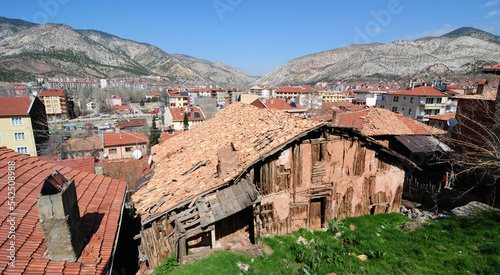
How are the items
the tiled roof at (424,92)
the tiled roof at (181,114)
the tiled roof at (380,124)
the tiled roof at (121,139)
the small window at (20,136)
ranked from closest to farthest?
1. the tiled roof at (380,124)
2. the small window at (20,136)
3. the tiled roof at (121,139)
4. the tiled roof at (424,92)
5. the tiled roof at (181,114)

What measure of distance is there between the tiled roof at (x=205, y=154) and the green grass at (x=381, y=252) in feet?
7.68

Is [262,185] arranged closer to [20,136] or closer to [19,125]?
[19,125]

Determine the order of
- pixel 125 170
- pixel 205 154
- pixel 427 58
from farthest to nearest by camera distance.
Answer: pixel 427 58 → pixel 125 170 → pixel 205 154

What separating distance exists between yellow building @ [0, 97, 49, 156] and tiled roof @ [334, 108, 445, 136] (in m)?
40.3

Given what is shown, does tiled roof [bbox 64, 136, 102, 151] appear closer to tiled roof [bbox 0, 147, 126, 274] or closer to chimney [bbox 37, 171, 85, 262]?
tiled roof [bbox 0, 147, 126, 274]

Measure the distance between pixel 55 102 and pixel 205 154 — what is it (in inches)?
3677

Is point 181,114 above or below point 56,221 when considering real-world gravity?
below

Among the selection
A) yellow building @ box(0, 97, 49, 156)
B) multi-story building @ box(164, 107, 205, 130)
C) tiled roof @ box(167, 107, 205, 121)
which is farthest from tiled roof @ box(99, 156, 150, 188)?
tiled roof @ box(167, 107, 205, 121)

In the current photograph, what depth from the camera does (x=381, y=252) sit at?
8.41 m

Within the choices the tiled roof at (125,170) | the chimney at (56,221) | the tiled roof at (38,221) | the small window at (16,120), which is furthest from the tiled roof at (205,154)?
the small window at (16,120)

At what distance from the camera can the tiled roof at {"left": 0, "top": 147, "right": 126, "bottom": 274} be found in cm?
490

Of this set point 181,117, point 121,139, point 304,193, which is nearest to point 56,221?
point 304,193

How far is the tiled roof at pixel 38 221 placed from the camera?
4.90 meters

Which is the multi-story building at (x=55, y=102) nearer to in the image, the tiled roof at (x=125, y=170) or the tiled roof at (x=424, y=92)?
the tiled roof at (x=125, y=170)
